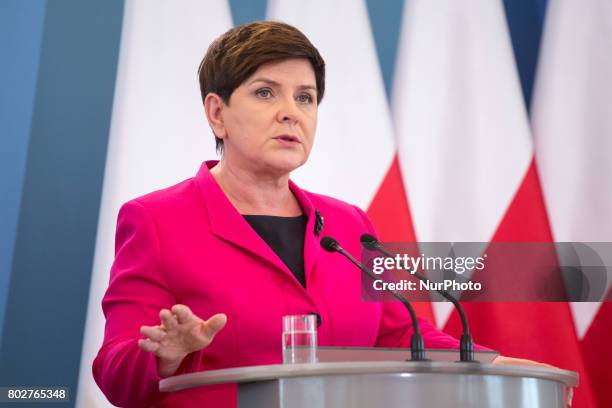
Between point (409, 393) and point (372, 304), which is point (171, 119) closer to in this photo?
point (372, 304)

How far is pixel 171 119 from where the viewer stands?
3258mm

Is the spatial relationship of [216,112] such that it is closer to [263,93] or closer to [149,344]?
[263,93]

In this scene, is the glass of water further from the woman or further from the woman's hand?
the woman

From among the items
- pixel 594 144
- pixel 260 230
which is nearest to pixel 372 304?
pixel 260 230

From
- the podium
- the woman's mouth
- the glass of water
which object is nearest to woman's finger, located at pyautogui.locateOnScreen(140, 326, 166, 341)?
the podium

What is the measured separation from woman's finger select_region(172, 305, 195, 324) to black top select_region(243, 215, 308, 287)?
2.55 feet

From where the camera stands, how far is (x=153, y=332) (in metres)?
1.65

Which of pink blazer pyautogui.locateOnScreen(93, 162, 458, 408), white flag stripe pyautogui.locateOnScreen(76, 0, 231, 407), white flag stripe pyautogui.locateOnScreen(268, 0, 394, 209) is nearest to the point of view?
pink blazer pyautogui.locateOnScreen(93, 162, 458, 408)

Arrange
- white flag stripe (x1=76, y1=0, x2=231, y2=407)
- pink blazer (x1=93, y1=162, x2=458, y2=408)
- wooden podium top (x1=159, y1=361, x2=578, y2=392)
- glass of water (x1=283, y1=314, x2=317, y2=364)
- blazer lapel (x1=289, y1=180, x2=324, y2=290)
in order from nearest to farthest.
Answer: wooden podium top (x1=159, y1=361, x2=578, y2=392), glass of water (x1=283, y1=314, x2=317, y2=364), pink blazer (x1=93, y1=162, x2=458, y2=408), blazer lapel (x1=289, y1=180, x2=324, y2=290), white flag stripe (x1=76, y1=0, x2=231, y2=407)

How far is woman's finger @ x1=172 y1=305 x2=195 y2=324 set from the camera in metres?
1.60

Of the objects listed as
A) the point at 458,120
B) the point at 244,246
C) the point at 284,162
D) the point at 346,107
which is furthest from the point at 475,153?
the point at 244,246

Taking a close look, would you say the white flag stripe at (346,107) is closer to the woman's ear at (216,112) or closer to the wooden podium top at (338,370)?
the woman's ear at (216,112)

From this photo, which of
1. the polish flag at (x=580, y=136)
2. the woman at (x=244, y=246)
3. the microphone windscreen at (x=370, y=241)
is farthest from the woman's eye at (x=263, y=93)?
the polish flag at (x=580, y=136)

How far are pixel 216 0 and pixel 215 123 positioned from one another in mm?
1034
